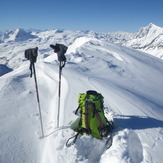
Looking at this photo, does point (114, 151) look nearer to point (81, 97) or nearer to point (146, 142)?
point (146, 142)

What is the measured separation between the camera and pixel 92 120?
5.70 m

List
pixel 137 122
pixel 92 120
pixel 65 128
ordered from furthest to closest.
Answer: pixel 137 122 → pixel 65 128 → pixel 92 120

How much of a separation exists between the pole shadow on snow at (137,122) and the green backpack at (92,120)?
610 millimetres

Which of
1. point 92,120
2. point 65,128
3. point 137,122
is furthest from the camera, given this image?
point 137,122

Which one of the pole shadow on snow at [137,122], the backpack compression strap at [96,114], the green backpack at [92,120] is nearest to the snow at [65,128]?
the pole shadow on snow at [137,122]

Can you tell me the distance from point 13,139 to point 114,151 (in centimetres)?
272

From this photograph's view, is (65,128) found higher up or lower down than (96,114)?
lower down

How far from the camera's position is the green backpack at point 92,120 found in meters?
5.58

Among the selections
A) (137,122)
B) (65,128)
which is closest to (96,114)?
(65,128)

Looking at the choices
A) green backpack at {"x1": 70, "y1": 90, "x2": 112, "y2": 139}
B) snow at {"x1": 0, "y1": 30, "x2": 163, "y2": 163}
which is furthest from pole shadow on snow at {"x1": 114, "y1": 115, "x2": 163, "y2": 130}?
green backpack at {"x1": 70, "y1": 90, "x2": 112, "y2": 139}

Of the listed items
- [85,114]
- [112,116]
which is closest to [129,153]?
[85,114]

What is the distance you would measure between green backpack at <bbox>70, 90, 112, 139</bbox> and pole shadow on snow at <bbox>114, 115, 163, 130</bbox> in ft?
2.00

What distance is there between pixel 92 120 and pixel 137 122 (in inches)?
63.8

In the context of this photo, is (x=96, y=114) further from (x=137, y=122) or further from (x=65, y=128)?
(x=137, y=122)
